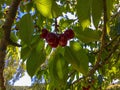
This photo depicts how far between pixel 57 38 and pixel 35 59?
99mm

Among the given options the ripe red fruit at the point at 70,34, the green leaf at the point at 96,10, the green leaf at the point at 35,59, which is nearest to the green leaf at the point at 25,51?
the green leaf at the point at 35,59

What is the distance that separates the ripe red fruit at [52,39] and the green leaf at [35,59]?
39 millimetres

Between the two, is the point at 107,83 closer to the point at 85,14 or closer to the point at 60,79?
A: the point at 60,79

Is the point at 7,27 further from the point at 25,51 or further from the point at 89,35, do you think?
the point at 89,35

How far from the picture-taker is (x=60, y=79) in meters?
1.16

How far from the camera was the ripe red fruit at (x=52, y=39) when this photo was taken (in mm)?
1134

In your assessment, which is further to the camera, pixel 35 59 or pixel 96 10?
pixel 35 59

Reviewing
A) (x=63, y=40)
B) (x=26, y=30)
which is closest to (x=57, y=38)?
(x=63, y=40)

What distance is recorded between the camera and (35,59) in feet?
3.74

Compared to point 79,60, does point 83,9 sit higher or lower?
higher

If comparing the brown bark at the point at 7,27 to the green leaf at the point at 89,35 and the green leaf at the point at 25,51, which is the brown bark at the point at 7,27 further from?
the green leaf at the point at 89,35

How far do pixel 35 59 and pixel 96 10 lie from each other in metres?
0.27

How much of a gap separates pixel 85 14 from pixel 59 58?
0.24m

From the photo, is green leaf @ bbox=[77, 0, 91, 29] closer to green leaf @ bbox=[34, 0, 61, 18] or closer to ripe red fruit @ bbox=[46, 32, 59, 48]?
green leaf @ bbox=[34, 0, 61, 18]
